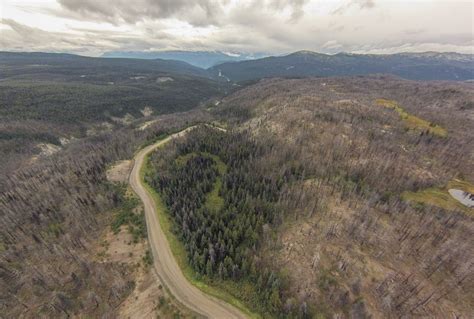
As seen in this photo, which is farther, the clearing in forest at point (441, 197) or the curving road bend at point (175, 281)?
the clearing in forest at point (441, 197)

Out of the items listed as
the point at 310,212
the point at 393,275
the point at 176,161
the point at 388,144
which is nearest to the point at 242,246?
the point at 310,212

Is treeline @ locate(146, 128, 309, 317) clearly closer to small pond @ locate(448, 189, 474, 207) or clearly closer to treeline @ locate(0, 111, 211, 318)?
treeline @ locate(0, 111, 211, 318)

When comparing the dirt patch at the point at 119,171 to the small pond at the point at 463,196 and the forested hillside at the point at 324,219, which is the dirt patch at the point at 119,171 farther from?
the small pond at the point at 463,196

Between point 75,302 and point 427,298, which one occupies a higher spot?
point 427,298

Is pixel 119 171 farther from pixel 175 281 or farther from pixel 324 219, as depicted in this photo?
pixel 324 219

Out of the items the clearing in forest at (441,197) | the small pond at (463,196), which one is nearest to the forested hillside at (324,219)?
the clearing in forest at (441,197)

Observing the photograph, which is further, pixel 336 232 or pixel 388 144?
pixel 388 144

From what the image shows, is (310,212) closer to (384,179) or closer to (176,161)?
(384,179)
